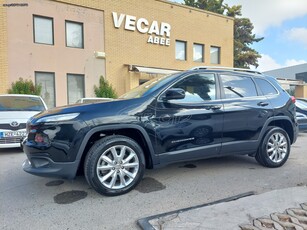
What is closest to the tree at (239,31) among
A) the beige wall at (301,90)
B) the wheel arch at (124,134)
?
the beige wall at (301,90)

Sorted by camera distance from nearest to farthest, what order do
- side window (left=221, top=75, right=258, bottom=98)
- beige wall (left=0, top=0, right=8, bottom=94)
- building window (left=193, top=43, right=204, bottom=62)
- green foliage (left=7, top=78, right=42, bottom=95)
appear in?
side window (left=221, top=75, right=258, bottom=98)
beige wall (left=0, top=0, right=8, bottom=94)
green foliage (left=7, top=78, right=42, bottom=95)
building window (left=193, top=43, right=204, bottom=62)

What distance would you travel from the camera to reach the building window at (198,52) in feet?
57.2

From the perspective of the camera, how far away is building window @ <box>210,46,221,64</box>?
1830 cm

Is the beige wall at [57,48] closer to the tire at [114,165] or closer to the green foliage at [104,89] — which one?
the green foliage at [104,89]

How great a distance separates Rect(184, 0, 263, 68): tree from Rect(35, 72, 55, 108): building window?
20892mm

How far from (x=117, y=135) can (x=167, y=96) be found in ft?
2.95

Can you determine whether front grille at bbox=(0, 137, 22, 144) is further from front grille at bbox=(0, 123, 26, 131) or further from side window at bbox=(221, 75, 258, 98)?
side window at bbox=(221, 75, 258, 98)

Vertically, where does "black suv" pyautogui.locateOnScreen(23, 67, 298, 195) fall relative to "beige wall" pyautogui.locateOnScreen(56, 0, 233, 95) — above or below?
below

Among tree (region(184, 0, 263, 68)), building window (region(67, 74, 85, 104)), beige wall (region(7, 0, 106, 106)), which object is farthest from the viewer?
tree (region(184, 0, 263, 68))

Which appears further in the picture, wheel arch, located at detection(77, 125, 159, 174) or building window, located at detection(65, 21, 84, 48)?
building window, located at detection(65, 21, 84, 48)

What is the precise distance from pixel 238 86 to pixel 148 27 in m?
12.1

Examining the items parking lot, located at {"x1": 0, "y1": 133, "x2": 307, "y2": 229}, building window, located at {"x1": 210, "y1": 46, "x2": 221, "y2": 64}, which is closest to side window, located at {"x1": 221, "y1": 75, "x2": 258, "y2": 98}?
parking lot, located at {"x1": 0, "y1": 133, "x2": 307, "y2": 229}

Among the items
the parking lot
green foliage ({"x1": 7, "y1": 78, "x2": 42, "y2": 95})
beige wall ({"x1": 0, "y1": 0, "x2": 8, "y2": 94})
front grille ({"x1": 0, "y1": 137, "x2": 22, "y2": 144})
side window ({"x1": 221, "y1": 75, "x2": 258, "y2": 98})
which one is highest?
beige wall ({"x1": 0, "y1": 0, "x2": 8, "y2": 94})

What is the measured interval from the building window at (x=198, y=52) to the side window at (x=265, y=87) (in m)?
13.1
